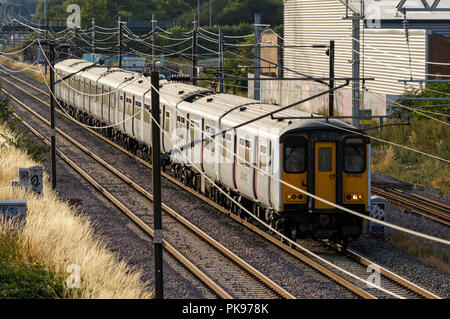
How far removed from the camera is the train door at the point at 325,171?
61.9 ft

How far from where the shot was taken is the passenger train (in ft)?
61.9

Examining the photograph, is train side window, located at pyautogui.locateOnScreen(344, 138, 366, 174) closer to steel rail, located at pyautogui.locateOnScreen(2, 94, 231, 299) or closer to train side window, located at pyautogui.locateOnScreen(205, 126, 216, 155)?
steel rail, located at pyautogui.locateOnScreen(2, 94, 231, 299)

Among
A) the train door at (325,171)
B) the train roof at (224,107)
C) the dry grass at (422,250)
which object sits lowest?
the dry grass at (422,250)

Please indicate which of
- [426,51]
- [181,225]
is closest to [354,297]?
[181,225]

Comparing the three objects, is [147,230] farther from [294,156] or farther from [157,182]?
[157,182]

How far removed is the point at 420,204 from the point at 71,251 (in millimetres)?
12484

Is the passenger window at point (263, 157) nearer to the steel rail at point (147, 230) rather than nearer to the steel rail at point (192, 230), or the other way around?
the steel rail at point (192, 230)

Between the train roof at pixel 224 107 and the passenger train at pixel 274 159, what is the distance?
0.11ft

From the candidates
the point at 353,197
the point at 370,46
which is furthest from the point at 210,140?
the point at 370,46

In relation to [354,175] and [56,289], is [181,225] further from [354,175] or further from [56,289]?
[56,289]

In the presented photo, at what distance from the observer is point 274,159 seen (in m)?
19.2

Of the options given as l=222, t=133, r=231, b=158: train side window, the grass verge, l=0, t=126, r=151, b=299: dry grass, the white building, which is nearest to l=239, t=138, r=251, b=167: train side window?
l=222, t=133, r=231, b=158: train side window

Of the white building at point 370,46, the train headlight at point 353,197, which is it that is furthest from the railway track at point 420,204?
the white building at point 370,46
